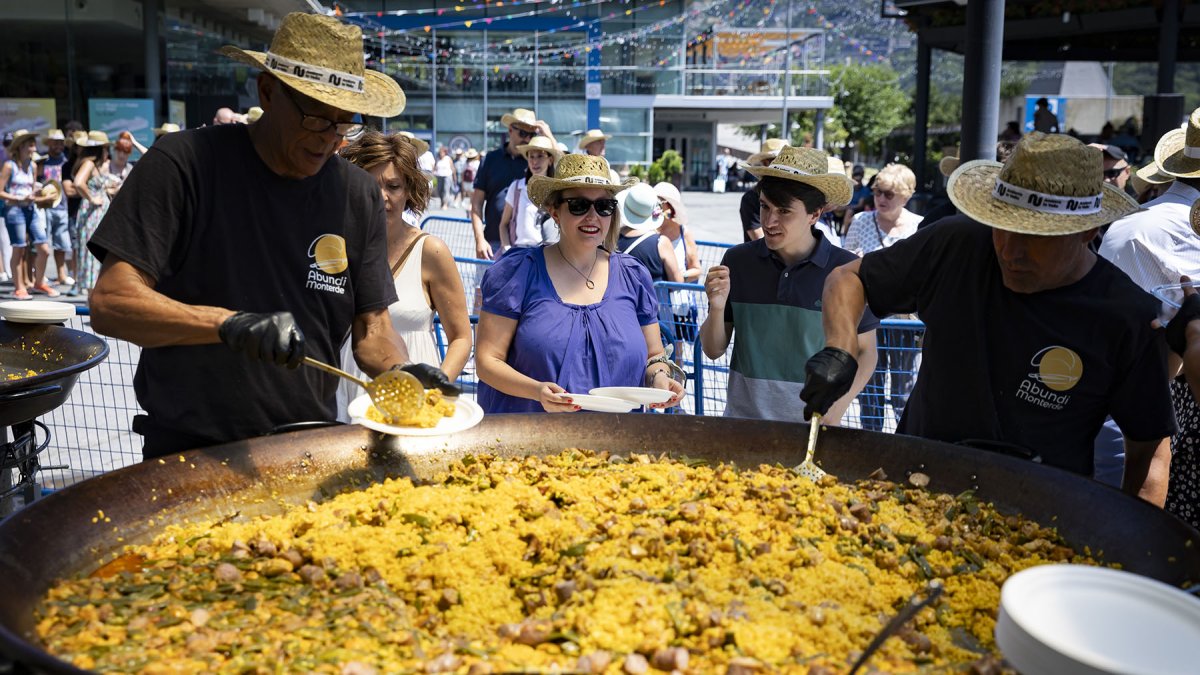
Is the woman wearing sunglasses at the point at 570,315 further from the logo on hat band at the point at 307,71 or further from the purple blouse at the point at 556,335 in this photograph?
the logo on hat band at the point at 307,71

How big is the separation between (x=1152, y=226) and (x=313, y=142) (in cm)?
384

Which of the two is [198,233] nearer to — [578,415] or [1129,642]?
[578,415]

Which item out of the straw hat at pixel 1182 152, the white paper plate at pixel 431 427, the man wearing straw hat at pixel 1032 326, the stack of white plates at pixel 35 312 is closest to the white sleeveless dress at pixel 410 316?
the stack of white plates at pixel 35 312

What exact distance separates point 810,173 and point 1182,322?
2.14m

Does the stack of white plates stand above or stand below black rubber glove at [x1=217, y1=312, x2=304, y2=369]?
below

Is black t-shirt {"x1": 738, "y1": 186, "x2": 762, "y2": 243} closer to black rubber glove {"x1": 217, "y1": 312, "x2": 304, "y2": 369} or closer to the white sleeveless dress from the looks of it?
the white sleeveless dress

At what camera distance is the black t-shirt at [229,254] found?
2732mm

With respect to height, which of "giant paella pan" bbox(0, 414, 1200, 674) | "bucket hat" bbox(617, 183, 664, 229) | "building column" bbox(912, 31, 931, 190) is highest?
"building column" bbox(912, 31, 931, 190)

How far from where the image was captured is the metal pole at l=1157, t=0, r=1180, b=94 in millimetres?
14477

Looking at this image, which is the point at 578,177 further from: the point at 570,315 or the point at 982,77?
the point at 982,77

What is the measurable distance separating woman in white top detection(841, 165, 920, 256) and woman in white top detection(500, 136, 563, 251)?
7.71ft

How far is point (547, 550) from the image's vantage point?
8.45ft

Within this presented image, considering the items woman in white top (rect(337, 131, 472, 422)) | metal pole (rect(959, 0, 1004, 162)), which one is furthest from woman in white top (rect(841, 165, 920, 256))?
woman in white top (rect(337, 131, 472, 422))

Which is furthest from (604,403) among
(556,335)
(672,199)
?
(672,199)
